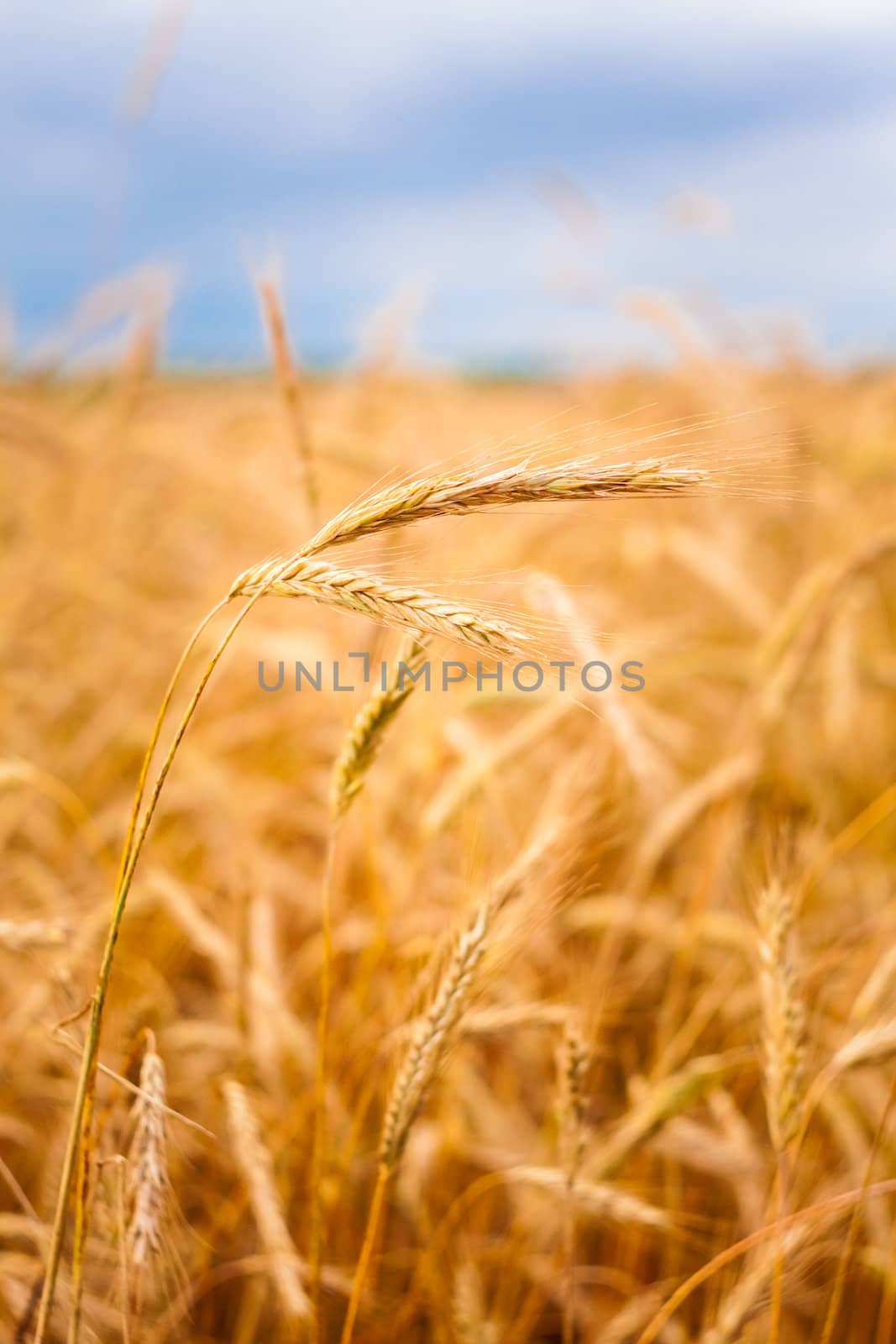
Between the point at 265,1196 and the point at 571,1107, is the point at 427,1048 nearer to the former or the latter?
the point at 571,1107

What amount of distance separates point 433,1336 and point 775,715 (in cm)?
134

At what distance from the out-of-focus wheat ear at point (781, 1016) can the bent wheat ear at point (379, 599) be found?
56 centimetres

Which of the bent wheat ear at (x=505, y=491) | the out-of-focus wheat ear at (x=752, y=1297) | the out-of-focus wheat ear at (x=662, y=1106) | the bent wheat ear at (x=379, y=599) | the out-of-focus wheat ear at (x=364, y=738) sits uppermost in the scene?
the bent wheat ear at (x=505, y=491)

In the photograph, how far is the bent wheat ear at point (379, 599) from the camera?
79 centimetres

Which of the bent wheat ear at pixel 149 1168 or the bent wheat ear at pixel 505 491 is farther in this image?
the bent wheat ear at pixel 149 1168

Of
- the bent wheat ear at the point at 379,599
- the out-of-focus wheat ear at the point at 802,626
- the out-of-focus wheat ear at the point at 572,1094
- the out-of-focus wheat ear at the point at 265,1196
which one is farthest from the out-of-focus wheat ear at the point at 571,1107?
the out-of-focus wheat ear at the point at 802,626

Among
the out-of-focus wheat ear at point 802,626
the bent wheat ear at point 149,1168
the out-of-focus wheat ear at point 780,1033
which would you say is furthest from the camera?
the out-of-focus wheat ear at point 802,626

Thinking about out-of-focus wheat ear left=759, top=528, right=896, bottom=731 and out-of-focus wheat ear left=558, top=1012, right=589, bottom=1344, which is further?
out-of-focus wheat ear left=759, top=528, right=896, bottom=731

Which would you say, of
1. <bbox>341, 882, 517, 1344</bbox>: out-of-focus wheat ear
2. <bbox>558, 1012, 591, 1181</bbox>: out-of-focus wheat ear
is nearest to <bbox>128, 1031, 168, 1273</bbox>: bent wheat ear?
<bbox>341, 882, 517, 1344</bbox>: out-of-focus wheat ear

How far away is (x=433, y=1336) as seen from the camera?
1.54 m

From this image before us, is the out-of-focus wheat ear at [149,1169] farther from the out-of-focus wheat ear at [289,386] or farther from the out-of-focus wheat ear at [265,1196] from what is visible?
the out-of-focus wheat ear at [289,386]

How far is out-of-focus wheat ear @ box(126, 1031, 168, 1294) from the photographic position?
0.91 m

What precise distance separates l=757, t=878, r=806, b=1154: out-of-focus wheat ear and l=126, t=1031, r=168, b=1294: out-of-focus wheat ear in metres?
0.66

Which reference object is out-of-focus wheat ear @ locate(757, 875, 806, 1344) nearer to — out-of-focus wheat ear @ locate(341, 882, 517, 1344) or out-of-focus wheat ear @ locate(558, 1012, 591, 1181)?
out-of-focus wheat ear @ locate(558, 1012, 591, 1181)
